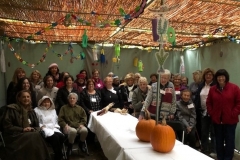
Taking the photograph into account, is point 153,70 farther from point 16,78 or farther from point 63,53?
point 16,78

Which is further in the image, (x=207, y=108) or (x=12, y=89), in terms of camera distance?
(x=12, y=89)

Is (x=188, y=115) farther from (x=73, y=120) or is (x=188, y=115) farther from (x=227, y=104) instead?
(x=73, y=120)

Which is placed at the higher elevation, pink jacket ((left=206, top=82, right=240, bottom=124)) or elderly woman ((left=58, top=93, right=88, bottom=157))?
pink jacket ((left=206, top=82, right=240, bottom=124))

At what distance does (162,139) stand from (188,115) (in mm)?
2245

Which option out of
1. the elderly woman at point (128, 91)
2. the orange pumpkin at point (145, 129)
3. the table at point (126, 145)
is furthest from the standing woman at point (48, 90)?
the orange pumpkin at point (145, 129)

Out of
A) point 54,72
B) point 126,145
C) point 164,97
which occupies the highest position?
point 54,72

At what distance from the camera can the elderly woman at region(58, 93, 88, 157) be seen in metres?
3.69

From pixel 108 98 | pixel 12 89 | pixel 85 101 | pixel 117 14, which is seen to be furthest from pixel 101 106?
pixel 117 14

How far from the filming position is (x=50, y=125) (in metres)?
3.58

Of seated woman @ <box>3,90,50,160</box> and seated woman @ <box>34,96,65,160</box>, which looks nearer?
seated woman @ <box>3,90,50,160</box>

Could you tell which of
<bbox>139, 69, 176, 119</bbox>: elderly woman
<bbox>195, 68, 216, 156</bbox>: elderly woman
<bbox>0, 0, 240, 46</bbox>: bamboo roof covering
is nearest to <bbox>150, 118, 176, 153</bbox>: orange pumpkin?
<bbox>139, 69, 176, 119</bbox>: elderly woman

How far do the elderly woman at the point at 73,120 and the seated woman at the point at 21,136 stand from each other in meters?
0.54

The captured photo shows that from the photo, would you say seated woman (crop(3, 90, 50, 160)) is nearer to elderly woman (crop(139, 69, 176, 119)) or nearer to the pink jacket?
elderly woman (crop(139, 69, 176, 119))

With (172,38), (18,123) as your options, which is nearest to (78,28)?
(18,123)
